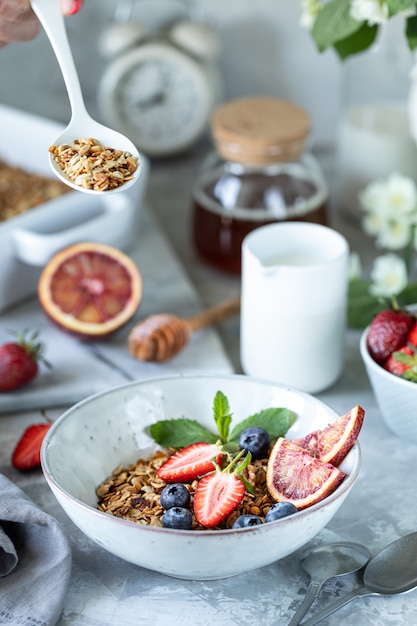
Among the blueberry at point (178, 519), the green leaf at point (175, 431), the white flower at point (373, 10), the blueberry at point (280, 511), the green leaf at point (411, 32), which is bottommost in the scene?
the green leaf at point (175, 431)

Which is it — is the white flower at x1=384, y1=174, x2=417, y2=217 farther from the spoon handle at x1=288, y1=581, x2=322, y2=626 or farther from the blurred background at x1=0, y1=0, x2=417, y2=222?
the spoon handle at x1=288, y1=581, x2=322, y2=626

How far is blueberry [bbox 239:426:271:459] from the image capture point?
1.05 metres

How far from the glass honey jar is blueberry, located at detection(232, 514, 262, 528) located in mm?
722

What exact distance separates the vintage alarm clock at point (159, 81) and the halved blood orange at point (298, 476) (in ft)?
3.63

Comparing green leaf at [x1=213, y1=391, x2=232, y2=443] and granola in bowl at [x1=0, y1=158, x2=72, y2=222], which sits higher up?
green leaf at [x1=213, y1=391, x2=232, y2=443]

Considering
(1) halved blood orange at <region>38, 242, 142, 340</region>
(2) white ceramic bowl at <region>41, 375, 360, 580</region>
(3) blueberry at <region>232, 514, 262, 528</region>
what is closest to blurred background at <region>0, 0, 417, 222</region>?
(1) halved blood orange at <region>38, 242, 142, 340</region>

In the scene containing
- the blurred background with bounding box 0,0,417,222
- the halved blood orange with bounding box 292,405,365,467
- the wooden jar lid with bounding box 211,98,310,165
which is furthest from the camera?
the blurred background with bounding box 0,0,417,222

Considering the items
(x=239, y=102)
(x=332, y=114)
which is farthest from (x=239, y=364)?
(x=332, y=114)

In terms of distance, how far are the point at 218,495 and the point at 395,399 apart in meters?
0.33

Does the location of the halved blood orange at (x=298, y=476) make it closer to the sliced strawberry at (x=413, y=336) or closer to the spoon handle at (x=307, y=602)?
the spoon handle at (x=307, y=602)

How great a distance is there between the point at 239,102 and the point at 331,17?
395 millimetres

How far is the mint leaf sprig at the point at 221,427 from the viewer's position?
3.54ft

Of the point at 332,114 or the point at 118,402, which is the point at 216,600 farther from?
the point at 332,114

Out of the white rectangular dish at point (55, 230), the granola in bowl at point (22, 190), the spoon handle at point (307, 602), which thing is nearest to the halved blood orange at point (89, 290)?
the white rectangular dish at point (55, 230)
